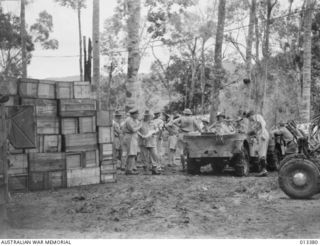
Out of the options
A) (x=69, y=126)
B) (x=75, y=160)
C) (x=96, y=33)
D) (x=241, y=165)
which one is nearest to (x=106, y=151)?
(x=75, y=160)

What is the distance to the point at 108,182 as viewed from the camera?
1155cm

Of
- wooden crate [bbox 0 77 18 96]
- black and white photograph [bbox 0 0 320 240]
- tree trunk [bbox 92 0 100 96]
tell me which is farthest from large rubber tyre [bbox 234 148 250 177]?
tree trunk [bbox 92 0 100 96]

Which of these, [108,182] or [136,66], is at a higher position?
[136,66]

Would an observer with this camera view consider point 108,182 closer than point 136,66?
Yes

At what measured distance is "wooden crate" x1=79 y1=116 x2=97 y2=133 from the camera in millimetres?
11109

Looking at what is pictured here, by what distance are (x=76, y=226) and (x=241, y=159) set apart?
6.08 meters

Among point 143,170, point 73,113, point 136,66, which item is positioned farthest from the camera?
point 136,66

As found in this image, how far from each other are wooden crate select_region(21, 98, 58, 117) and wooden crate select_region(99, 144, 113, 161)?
4.00 feet

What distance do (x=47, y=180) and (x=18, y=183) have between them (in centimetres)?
57

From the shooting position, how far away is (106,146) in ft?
37.7

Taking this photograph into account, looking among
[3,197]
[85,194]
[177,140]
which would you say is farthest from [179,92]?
[3,197]

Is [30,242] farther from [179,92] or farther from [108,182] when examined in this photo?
[179,92]

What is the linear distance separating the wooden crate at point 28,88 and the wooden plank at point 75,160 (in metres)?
1.36

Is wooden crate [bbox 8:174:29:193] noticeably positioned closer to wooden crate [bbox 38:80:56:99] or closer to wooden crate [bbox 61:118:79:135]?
wooden crate [bbox 61:118:79:135]
